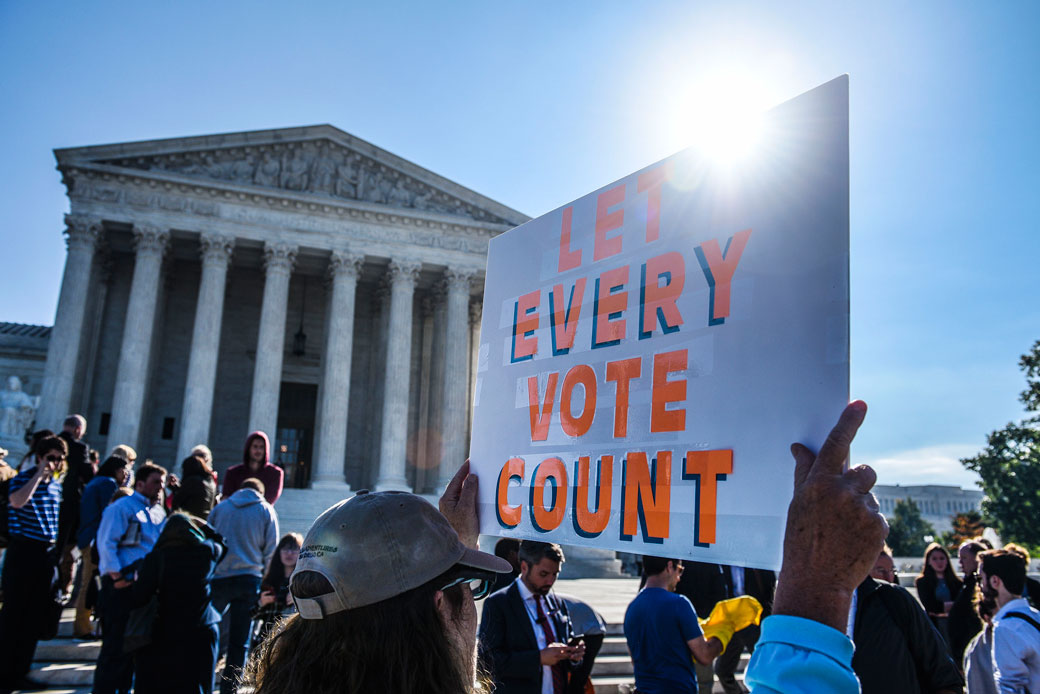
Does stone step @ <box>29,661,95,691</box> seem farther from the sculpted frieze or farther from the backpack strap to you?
the sculpted frieze

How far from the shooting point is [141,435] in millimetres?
28297

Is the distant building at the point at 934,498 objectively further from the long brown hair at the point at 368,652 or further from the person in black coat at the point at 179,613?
the long brown hair at the point at 368,652

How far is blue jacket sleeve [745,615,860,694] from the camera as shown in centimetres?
158

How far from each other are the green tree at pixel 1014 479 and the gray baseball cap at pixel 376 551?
44.5m

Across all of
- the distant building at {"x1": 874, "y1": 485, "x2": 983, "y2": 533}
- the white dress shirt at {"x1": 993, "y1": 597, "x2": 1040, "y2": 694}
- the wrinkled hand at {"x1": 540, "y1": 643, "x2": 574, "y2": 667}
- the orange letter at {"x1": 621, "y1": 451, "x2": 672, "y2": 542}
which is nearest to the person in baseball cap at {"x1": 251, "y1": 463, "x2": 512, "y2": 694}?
the orange letter at {"x1": 621, "y1": 451, "x2": 672, "y2": 542}

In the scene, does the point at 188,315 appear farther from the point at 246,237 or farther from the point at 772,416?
the point at 772,416

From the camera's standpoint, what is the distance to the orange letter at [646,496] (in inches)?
88.8

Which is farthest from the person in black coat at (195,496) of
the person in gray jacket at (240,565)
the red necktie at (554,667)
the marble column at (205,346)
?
the marble column at (205,346)

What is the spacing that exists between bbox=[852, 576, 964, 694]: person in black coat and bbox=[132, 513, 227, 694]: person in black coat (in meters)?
4.33

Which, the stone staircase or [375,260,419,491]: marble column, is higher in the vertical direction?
[375,260,419,491]: marble column

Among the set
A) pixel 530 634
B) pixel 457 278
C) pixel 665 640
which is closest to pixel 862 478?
pixel 665 640

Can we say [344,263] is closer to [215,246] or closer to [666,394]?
[215,246]

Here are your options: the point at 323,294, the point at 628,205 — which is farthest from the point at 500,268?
the point at 323,294

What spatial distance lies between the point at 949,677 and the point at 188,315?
3173 cm
